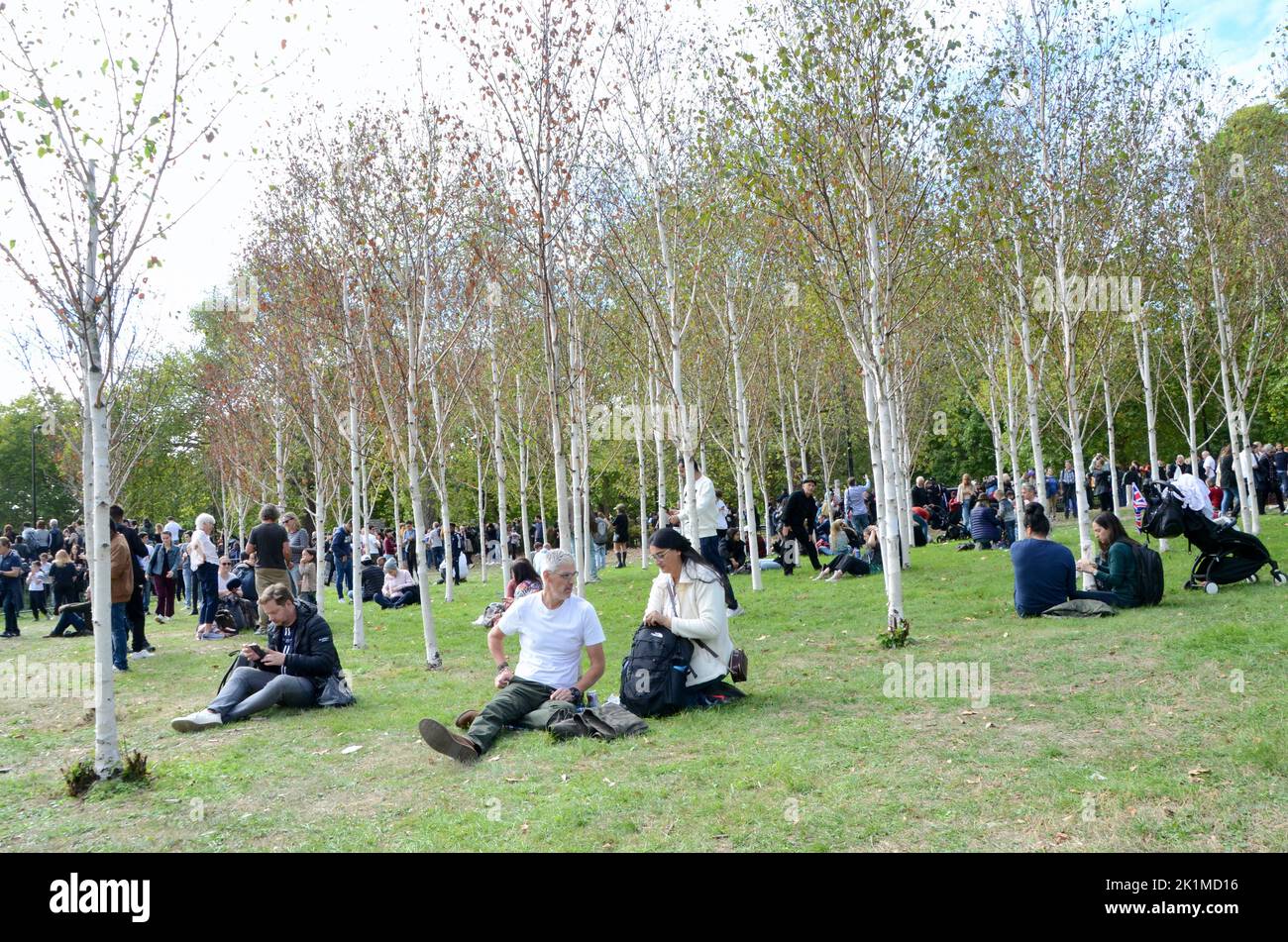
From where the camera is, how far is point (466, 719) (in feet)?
24.1

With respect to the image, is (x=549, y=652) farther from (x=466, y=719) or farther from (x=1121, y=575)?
(x=1121, y=575)

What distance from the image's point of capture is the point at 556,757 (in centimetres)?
634

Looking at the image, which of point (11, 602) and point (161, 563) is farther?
point (11, 602)

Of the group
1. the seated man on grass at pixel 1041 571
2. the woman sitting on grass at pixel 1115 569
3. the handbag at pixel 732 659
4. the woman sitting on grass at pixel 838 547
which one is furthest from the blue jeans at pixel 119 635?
the woman sitting on grass at pixel 1115 569

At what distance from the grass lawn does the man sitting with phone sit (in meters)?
0.21

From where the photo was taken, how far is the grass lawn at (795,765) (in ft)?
15.2

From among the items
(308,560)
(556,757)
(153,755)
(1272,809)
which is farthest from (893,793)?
(308,560)

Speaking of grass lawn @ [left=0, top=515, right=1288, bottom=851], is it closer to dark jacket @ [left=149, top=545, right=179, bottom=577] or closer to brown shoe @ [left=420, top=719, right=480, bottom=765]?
brown shoe @ [left=420, top=719, right=480, bottom=765]

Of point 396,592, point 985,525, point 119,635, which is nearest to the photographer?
point 119,635

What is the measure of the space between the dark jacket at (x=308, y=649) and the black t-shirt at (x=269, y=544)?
5.20 metres

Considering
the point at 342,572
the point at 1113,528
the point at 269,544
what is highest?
the point at 269,544

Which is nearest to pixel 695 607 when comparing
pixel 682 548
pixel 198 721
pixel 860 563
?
pixel 682 548

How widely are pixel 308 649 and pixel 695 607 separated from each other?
141 inches

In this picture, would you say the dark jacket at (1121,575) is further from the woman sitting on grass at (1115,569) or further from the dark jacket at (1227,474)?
the dark jacket at (1227,474)
